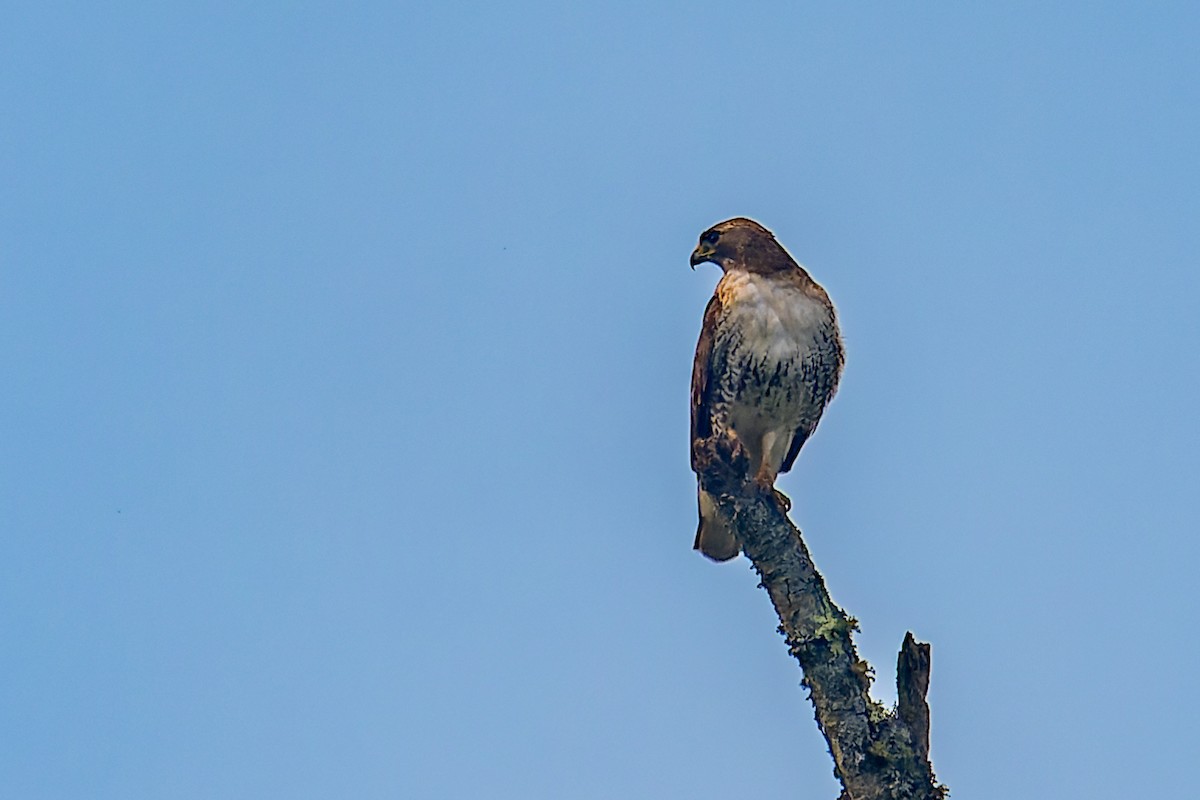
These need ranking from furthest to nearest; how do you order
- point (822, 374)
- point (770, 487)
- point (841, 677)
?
point (822, 374) < point (770, 487) < point (841, 677)

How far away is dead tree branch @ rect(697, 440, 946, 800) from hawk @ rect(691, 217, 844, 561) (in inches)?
72.2

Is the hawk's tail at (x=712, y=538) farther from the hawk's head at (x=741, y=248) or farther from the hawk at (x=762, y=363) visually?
the hawk's head at (x=741, y=248)

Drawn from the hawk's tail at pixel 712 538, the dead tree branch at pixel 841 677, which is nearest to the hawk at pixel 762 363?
the hawk's tail at pixel 712 538

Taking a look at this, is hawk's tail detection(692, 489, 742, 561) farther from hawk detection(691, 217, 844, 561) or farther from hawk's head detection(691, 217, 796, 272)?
hawk's head detection(691, 217, 796, 272)

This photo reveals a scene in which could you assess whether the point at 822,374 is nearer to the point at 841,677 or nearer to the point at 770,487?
the point at 770,487

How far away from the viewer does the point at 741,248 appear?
10719 mm

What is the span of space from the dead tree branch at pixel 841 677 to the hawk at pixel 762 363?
1.83m

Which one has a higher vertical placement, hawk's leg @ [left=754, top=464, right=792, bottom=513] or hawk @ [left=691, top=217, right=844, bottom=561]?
hawk @ [left=691, top=217, right=844, bottom=561]

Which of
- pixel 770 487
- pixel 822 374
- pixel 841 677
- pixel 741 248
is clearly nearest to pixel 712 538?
pixel 770 487

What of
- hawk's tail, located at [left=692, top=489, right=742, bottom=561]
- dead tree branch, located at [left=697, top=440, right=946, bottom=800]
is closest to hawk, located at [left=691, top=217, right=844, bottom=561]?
hawk's tail, located at [left=692, top=489, right=742, bottom=561]

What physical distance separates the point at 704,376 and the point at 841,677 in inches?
132

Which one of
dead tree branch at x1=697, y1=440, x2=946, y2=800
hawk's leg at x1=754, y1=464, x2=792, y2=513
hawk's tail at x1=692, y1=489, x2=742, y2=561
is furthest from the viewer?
hawk's tail at x1=692, y1=489, x2=742, y2=561

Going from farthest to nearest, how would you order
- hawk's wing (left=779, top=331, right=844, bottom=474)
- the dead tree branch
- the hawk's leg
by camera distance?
hawk's wing (left=779, top=331, right=844, bottom=474), the hawk's leg, the dead tree branch

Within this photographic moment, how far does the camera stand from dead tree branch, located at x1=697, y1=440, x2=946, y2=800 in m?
6.94
